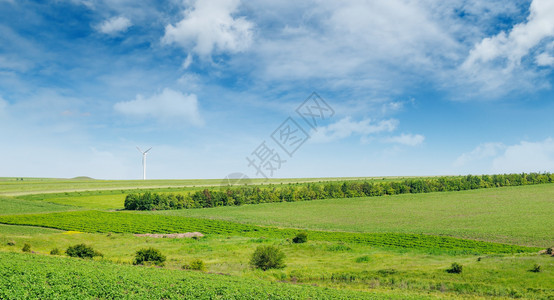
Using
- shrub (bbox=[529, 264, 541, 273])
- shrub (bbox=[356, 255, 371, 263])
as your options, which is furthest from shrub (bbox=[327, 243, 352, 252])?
shrub (bbox=[529, 264, 541, 273])

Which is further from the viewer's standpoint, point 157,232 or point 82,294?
point 157,232

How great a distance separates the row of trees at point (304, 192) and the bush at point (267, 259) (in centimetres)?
9030

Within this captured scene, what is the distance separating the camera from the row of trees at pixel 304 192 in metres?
125

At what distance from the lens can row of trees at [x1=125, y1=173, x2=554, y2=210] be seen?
124625 mm

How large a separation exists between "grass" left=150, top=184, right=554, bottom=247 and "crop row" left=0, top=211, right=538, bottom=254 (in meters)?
8.36

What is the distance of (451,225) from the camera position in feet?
254

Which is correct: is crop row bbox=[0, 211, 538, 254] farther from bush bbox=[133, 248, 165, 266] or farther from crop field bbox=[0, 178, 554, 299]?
bush bbox=[133, 248, 165, 266]

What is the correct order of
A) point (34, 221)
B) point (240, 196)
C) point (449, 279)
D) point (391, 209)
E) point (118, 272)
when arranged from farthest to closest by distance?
point (240, 196) → point (391, 209) → point (34, 221) → point (449, 279) → point (118, 272)

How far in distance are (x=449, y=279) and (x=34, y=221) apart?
287 ft

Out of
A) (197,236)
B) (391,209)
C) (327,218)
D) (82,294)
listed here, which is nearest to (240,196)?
(327,218)

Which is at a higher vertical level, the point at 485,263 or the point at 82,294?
the point at 82,294

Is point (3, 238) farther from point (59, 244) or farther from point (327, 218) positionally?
point (327, 218)

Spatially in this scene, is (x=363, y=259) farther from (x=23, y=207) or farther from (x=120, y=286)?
(x=23, y=207)

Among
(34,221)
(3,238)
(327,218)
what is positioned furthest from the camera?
(327,218)
